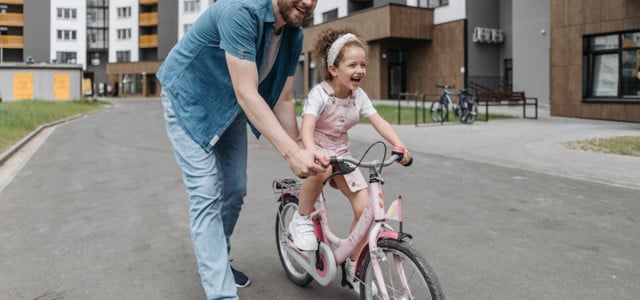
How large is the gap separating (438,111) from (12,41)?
66230 mm

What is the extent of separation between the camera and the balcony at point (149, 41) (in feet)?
222

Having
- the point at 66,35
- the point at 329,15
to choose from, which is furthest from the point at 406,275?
the point at 66,35

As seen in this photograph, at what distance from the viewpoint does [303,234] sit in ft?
10.5

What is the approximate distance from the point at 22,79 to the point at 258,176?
117 feet

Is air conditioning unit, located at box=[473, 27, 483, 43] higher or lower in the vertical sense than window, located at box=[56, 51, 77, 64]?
lower

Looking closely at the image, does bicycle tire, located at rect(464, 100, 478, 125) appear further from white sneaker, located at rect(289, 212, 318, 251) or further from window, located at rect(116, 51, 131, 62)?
window, located at rect(116, 51, 131, 62)

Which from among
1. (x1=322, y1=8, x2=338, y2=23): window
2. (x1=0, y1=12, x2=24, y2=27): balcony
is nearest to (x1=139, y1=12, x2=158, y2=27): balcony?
(x1=0, y1=12, x2=24, y2=27): balcony

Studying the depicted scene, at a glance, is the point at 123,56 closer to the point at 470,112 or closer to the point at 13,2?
the point at 13,2

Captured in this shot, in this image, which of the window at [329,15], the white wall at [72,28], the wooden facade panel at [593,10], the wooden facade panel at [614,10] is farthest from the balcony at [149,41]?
the wooden facade panel at [614,10]

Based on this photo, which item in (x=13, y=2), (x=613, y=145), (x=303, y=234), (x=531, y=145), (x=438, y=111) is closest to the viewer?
(x=303, y=234)

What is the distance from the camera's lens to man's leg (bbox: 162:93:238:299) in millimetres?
2766

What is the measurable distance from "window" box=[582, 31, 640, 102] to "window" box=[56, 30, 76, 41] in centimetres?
6596

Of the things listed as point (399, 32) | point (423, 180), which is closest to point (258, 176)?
point (423, 180)

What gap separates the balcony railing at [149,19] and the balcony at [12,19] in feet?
48.3
